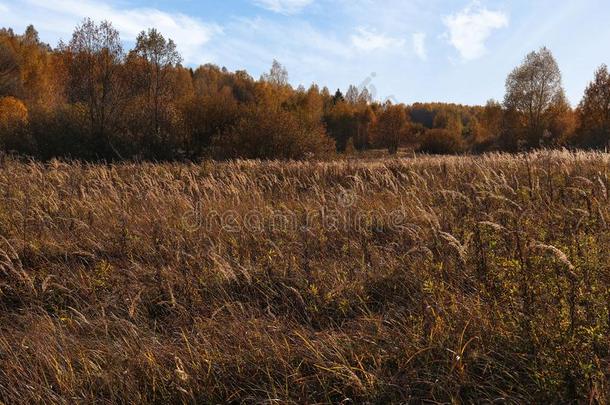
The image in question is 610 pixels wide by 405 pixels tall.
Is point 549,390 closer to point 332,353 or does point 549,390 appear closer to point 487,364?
point 487,364

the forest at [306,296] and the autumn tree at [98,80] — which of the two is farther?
the autumn tree at [98,80]

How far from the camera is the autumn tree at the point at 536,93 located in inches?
1863

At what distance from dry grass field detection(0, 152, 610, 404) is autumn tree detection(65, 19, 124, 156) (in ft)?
75.6

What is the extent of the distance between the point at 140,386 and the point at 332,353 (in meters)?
1.14

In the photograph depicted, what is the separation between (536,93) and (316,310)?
54.0 meters

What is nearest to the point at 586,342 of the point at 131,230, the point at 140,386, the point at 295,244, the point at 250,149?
the point at 140,386

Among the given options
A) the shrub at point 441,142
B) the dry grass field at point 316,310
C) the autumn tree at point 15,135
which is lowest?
the dry grass field at point 316,310

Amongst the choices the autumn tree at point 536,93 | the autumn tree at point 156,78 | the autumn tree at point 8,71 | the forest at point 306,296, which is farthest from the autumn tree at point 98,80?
the autumn tree at point 536,93

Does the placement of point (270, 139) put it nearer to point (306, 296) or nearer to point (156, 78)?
point (156, 78)

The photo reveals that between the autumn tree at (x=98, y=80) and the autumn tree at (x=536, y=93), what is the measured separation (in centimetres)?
4088

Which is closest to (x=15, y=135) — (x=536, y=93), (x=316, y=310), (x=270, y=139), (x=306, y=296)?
(x=270, y=139)

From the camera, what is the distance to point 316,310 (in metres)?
3.13

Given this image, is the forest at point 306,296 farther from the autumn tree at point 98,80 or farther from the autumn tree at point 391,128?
the autumn tree at point 391,128

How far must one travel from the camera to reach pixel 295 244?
4531 mm
